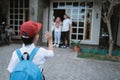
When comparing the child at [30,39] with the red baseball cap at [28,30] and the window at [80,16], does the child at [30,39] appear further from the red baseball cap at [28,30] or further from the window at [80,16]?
the window at [80,16]

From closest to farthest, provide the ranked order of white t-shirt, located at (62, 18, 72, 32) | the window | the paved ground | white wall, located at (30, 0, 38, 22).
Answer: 1. the paved ground
2. white t-shirt, located at (62, 18, 72, 32)
3. white wall, located at (30, 0, 38, 22)
4. the window

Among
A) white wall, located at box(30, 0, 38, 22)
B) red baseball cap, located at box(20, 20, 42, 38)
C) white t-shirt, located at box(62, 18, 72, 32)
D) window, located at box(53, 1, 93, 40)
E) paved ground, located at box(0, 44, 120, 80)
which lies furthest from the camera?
window, located at box(53, 1, 93, 40)

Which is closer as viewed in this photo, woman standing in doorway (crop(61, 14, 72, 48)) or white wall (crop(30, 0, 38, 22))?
woman standing in doorway (crop(61, 14, 72, 48))

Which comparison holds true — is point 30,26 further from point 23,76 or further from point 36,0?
A: point 36,0

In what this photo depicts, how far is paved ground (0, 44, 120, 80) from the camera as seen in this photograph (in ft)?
22.8

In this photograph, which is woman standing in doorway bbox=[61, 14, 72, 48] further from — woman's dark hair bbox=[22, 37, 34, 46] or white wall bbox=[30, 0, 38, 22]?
woman's dark hair bbox=[22, 37, 34, 46]

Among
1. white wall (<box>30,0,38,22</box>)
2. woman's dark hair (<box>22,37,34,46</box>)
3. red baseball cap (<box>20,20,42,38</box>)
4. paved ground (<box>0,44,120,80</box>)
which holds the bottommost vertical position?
paved ground (<box>0,44,120,80</box>)

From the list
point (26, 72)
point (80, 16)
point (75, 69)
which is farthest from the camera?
point (80, 16)

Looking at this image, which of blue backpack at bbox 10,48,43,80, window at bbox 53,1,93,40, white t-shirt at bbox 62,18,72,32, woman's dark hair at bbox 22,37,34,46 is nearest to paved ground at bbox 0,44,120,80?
white t-shirt at bbox 62,18,72,32

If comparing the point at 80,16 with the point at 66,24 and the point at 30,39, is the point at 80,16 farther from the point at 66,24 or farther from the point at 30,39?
the point at 30,39

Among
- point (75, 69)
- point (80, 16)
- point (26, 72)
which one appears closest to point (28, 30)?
point (26, 72)

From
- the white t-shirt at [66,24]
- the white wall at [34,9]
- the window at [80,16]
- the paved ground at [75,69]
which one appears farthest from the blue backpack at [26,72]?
the window at [80,16]

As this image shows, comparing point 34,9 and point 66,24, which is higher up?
point 34,9

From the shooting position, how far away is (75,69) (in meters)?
7.91
